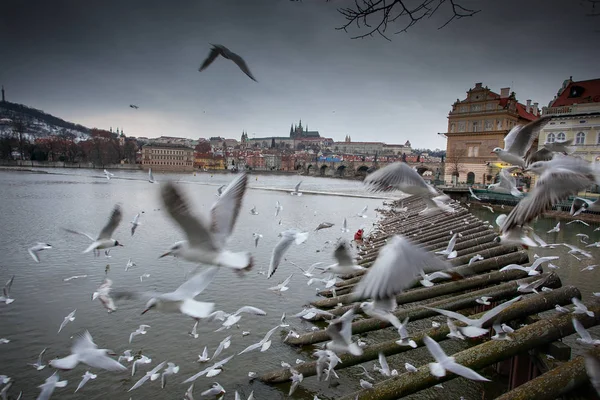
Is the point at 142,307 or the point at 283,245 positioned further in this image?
the point at 142,307

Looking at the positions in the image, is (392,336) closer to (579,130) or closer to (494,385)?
(494,385)

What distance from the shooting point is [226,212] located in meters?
4.03

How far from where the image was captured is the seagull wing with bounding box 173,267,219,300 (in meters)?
3.58

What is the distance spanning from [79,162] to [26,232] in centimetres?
9971

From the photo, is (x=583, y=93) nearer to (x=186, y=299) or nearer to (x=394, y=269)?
(x=394, y=269)

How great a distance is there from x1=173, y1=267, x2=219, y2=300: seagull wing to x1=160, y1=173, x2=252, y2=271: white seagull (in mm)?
217

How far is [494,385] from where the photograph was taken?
6.38 metres

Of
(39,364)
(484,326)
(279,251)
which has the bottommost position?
(39,364)

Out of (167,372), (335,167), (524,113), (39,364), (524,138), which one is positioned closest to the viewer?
(524,138)

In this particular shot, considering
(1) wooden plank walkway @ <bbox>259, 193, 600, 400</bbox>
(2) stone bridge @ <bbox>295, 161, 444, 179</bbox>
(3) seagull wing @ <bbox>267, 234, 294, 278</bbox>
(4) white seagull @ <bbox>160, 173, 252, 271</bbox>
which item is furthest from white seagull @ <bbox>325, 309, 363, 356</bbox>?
(2) stone bridge @ <bbox>295, 161, 444, 179</bbox>

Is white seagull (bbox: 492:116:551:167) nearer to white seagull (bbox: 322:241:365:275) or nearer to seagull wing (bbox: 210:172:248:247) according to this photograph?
white seagull (bbox: 322:241:365:275)

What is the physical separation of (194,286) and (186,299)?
0.69 ft

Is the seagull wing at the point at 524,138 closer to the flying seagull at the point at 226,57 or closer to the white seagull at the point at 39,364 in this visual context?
the flying seagull at the point at 226,57

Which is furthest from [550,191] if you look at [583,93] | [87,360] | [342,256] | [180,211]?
[583,93]
